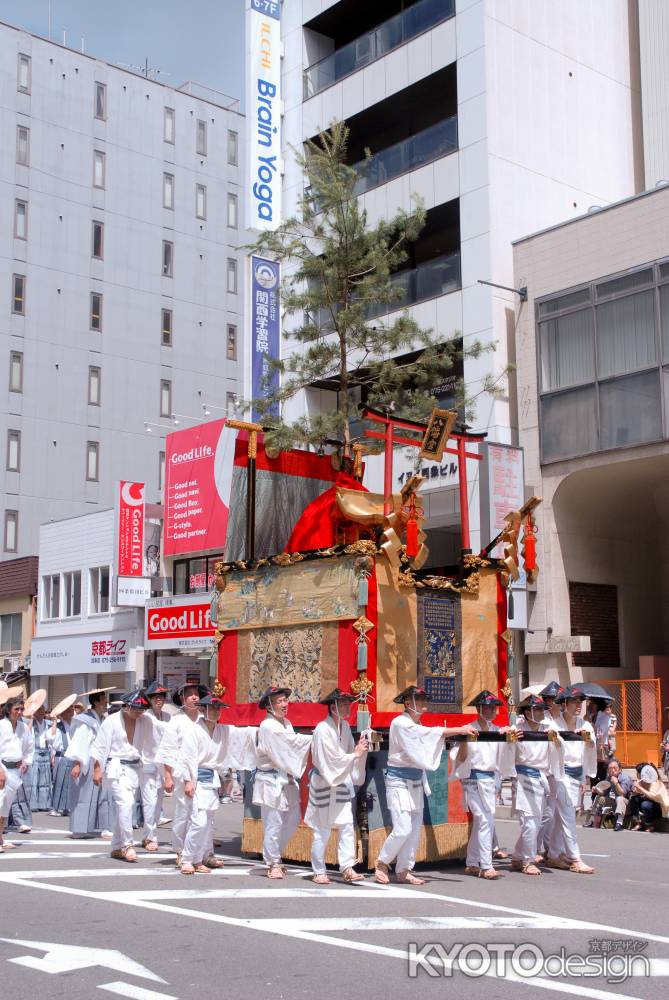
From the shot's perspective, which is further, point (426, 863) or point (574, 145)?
point (574, 145)

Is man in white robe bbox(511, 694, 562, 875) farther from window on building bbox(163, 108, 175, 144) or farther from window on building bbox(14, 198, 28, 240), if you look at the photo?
window on building bbox(163, 108, 175, 144)

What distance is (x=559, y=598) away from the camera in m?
21.7

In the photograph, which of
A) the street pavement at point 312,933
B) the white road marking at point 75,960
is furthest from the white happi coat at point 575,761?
the white road marking at point 75,960

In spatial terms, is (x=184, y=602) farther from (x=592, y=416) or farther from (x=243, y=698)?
(x=243, y=698)

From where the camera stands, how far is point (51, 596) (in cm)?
3859

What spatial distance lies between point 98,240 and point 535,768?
42.4 meters

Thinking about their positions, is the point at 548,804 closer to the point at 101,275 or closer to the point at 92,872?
the point at 92,872

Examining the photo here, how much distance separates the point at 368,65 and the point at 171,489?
12450 mm

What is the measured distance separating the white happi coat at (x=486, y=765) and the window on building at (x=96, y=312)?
133 ft

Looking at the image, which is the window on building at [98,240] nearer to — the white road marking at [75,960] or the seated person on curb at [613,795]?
the seated person on curb at [613,795]

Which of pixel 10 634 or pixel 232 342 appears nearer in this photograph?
pixel 10 634

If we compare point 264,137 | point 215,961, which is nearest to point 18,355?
point 264,137

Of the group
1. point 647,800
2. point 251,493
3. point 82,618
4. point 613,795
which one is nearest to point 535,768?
point 251,493

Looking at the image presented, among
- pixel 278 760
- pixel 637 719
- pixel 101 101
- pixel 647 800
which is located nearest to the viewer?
pixel 278 760
